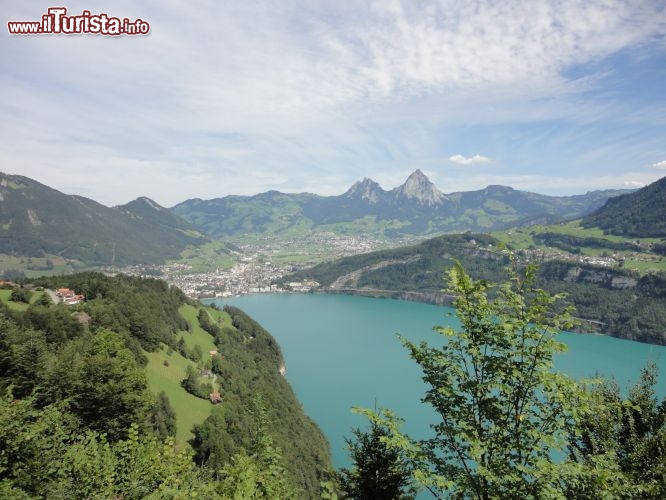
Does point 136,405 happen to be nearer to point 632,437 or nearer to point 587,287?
point 632,437

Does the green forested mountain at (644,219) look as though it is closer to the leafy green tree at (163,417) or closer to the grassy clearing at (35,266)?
the leafy green tree at (163,417)

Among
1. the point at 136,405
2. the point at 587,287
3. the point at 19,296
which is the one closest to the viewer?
the point at 136,405

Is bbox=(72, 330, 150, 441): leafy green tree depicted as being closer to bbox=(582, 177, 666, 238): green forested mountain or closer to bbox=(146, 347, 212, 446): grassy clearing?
bbox=(146, 347, 212, 446): grassy clearing

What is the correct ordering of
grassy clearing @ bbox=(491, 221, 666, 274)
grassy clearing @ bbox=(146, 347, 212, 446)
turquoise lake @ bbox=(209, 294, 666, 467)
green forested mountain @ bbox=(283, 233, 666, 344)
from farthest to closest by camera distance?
grassy clearing @ bbox=(491, 221, 666, 274)
green forested mountain @ bbox=(283, 233, 666, 344)
turquoise lake @ bbox=(209, 294, 666, 467)
grassy clearing @ bbox=(146, 347, 212, 446)

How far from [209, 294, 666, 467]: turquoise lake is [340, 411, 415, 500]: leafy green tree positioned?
14677 mm

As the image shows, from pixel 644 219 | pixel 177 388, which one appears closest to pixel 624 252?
pixel 644 219

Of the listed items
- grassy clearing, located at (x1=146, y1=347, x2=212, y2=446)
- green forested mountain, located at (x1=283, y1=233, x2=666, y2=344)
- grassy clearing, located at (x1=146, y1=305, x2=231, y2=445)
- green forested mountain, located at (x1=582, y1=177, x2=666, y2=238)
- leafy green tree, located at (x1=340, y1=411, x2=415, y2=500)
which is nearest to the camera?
leafy green tree, located at (x1=340, y1=411, x2=415, y2=500)

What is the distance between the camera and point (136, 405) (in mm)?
23328

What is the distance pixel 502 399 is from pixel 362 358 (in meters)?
80.9

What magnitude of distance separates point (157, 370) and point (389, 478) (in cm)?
3753

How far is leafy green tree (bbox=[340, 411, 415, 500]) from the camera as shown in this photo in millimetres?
9477

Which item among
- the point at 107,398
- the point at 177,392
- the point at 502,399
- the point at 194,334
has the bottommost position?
the point at 177,392

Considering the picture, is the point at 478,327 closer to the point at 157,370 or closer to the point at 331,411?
the point at 157,370

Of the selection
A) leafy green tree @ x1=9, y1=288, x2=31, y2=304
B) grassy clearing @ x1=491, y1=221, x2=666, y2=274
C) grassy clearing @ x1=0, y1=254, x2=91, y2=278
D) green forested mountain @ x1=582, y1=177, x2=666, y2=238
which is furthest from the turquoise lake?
grassy clearing @ x1=0, y1=254, x2=91, y2=278
